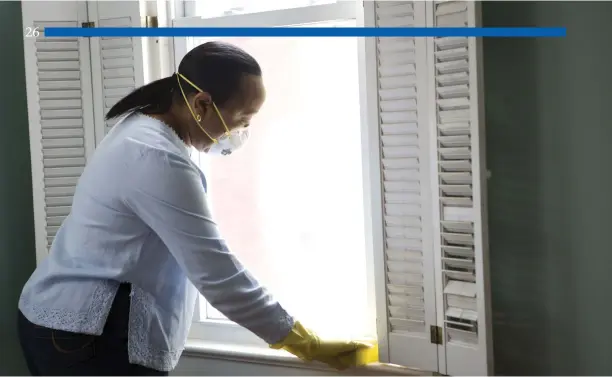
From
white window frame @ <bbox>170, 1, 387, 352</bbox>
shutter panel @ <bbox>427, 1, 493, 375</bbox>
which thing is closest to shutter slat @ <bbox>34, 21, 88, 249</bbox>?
white window frame @ <bbox>170, 1, 387, 352</bbox>

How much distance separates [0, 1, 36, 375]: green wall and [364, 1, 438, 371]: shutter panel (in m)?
1.04

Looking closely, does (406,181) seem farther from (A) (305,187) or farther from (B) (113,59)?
(B) (113,59)

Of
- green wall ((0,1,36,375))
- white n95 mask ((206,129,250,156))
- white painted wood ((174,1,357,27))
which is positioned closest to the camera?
white n95 mask ((206,129,250,156))

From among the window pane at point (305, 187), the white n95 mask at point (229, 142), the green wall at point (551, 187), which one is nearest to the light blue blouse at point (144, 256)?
the white n95 mask at point (229, 142)

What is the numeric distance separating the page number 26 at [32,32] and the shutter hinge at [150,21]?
28cm

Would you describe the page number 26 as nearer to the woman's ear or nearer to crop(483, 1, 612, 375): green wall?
the woman's ear

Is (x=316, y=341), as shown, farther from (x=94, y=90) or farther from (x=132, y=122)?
(x=94, y=90)

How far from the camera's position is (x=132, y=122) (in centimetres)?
129

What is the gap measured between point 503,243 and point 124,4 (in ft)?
3.66

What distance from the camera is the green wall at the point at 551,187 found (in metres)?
1.37

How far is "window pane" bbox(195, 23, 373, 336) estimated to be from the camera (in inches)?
65.4

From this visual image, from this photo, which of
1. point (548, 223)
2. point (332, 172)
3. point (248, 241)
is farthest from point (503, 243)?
point (248, 241)

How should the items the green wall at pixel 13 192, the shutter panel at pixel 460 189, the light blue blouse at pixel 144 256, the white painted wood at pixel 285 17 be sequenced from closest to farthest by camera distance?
1. the light blue blouse at pixel 144 256
2. the shutter panel at pixel 460 189
3. the white painted wood at pixel 285 17
4. the green wall at pixel 13 192

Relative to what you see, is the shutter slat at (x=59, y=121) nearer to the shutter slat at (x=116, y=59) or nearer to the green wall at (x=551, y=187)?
the shutter slat at (x=116, y=59)
